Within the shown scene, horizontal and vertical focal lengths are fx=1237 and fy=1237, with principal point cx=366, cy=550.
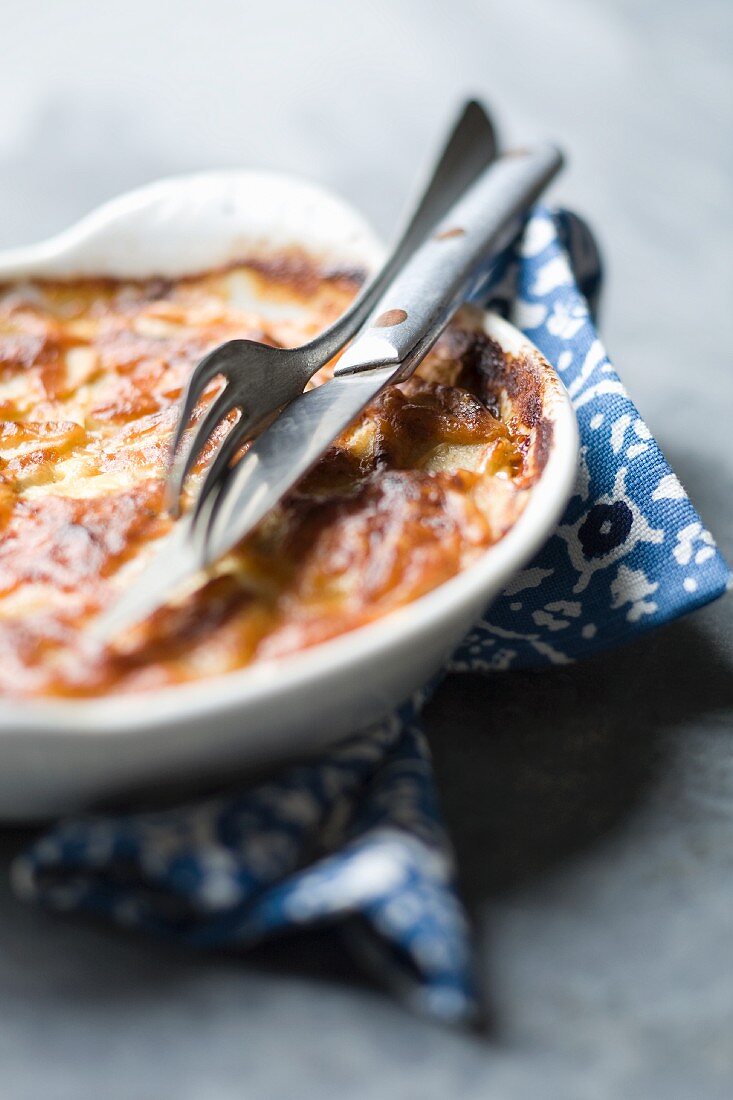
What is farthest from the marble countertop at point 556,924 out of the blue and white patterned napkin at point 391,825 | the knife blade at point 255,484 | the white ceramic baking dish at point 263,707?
the knife blade at point 255,484

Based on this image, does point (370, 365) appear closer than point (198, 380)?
No

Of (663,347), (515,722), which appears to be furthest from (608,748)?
(663,347)

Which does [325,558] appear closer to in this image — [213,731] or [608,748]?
[213,731]

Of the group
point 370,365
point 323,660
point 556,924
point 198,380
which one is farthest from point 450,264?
point 556,924

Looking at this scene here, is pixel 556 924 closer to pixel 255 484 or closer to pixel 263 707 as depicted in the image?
pixel 263 707

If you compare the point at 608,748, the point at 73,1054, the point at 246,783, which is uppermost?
the point at 608,748

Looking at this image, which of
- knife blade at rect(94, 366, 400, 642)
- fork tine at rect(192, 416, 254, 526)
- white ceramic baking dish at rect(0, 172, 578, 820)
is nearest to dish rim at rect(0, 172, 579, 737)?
white ceramic baking dish at rect(0, 172, 578, 820)

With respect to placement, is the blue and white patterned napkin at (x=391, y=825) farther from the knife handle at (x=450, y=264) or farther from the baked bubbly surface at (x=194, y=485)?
the knife handle at (x=450, y=264)
